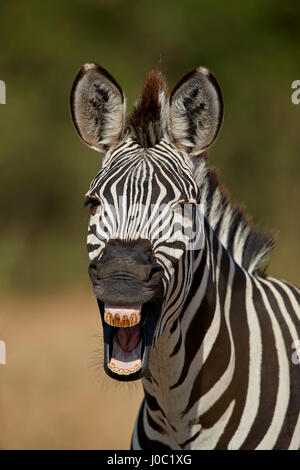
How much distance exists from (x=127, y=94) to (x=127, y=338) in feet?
39.4

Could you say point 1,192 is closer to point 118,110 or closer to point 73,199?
point 73,199

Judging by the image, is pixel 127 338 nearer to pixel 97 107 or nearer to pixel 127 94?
pixel 97 107

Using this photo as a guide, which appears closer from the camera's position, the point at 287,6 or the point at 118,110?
the point at 118,110

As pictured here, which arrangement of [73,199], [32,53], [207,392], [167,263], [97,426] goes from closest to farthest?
[167,263] → [207,392] → [97,426] → [73,199] → [32,53]

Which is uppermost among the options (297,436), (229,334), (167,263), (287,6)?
(287,6)

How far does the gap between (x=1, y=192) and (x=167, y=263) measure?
11.2m

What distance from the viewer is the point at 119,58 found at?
A: 53.0 feet

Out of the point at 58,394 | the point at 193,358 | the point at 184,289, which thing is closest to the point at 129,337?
the point at 184,289

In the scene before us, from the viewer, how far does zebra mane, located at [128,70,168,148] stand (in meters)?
3.13

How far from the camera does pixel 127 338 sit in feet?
9.14

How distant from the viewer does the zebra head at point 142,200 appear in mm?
2711

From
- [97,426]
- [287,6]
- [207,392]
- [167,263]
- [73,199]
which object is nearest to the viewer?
[167,263]

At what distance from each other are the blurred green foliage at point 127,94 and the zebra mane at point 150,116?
8.48 meters

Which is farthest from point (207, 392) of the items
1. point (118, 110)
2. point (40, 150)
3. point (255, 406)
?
point (40, 150)
